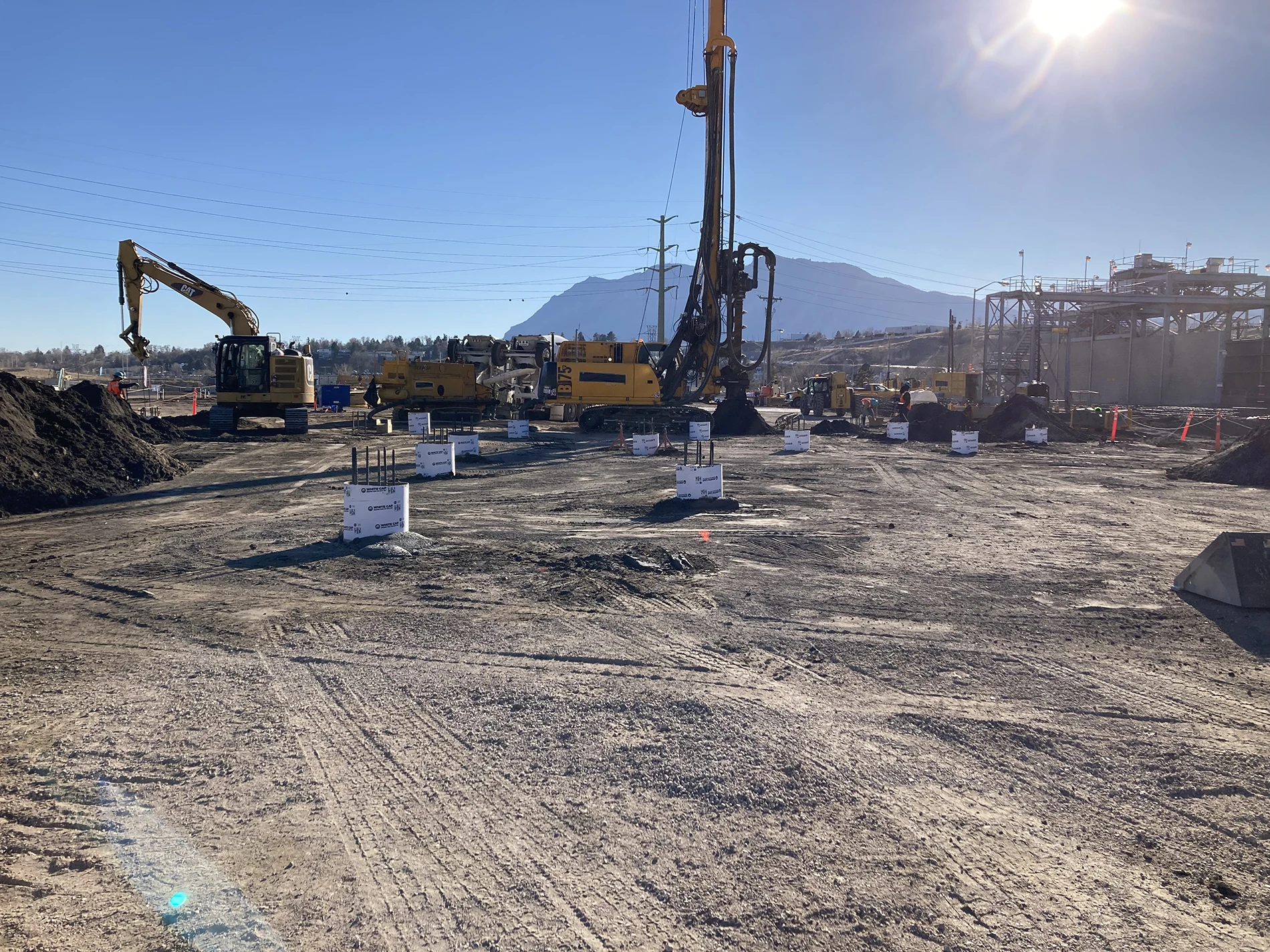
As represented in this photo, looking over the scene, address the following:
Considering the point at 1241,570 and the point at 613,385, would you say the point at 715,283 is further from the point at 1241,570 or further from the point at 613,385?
the point at 1241,570

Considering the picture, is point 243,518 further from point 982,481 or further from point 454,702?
point 982,481

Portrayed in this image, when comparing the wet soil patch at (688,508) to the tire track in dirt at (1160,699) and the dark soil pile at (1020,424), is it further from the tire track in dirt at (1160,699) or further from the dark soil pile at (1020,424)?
the dark soil pile at (1020,424)

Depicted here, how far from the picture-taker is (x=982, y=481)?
18484 mm

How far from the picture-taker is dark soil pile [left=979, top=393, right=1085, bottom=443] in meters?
30.8

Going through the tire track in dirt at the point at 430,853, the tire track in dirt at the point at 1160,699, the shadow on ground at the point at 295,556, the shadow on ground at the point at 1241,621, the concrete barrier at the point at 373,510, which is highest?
the concrete barrier at the point at 373,510

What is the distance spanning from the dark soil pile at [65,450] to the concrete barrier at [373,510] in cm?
675

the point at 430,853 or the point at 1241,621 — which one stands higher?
the point at 1241,621

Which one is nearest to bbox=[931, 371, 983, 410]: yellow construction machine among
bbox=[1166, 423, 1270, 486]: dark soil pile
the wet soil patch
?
bbox=[1166, 423, 1270, 486]: dark soil pile

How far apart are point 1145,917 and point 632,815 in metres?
2.26

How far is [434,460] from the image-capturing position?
1775cm

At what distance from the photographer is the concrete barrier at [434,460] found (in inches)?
692

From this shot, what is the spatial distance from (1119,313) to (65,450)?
63.0m

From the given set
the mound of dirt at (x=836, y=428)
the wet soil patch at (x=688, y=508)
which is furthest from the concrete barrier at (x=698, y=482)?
the mound of dirt at (x=836, y=428)

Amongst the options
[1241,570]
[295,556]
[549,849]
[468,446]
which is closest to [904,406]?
[468,446]
